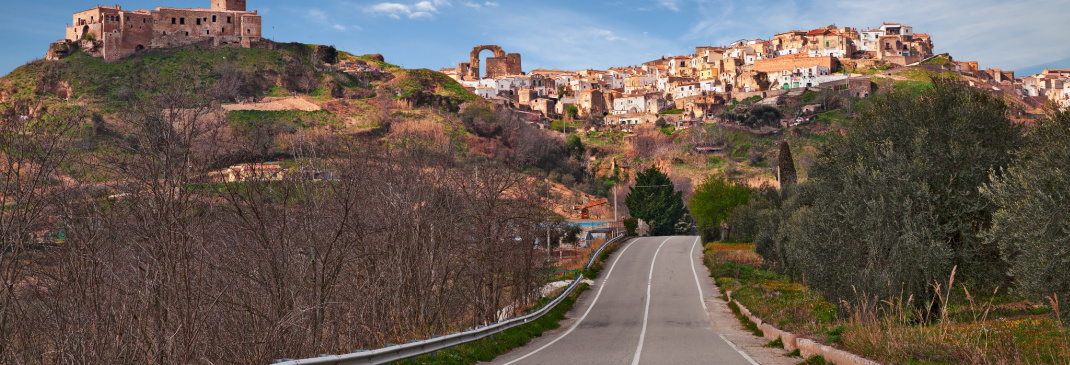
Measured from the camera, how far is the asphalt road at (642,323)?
13.8 metres

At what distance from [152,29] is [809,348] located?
124m

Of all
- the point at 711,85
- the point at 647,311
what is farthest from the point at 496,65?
the point at 647,311

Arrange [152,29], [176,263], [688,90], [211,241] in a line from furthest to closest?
[688,90] → [152,29] → [211,241] → [176,263]

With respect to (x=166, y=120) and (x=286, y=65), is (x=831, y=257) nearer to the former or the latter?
(x=166, y=120)

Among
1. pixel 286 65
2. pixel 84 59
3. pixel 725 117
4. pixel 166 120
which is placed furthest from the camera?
pixel 725 117

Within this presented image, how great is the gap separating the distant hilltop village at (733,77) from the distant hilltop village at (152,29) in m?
46.0

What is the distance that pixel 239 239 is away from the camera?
12531 mm

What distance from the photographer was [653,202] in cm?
7294

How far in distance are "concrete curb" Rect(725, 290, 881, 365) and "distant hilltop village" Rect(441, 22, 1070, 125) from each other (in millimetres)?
122994

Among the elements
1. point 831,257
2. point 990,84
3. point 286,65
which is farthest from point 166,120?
point 990,84

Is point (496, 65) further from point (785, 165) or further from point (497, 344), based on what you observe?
point (497, 344)

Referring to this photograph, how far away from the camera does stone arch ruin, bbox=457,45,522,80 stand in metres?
175

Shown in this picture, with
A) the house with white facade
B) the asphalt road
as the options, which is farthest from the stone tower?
the asphalt road

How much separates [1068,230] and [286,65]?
121 meters
